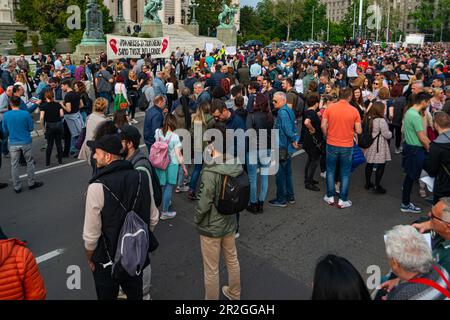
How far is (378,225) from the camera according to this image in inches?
250

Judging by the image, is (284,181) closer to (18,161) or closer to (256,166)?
(256,166)

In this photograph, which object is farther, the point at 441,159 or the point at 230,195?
the point at 441,159

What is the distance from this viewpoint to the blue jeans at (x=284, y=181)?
22.2ft

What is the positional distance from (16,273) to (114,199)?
918 millimetres

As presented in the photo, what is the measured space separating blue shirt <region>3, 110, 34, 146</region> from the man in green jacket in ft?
16.0

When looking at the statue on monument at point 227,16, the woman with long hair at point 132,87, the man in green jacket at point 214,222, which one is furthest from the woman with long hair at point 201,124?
the statue on monument at point 227,16

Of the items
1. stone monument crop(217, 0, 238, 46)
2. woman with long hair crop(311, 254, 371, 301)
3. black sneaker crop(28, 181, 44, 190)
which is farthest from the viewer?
stone monument crop(217, 0, 238, 46)

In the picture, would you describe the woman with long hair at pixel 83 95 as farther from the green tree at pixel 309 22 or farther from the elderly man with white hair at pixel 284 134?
the green tree at pixel 309 22

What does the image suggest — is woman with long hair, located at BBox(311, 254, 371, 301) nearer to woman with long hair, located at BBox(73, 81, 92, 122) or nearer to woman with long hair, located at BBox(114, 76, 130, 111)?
woman with long hair, located at BBox(73, 81, 92, 122)

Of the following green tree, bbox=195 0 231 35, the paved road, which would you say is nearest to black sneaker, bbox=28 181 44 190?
the paved road

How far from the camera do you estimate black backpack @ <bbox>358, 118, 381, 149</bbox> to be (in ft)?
23.8

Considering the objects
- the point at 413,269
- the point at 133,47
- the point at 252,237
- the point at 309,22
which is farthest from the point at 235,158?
the point at 309,22

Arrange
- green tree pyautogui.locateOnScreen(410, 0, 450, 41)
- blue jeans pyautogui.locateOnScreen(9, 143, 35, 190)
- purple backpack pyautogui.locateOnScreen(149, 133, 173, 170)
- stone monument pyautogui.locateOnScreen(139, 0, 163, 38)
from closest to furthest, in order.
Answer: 1. purple backpack pyautogui.locateOnScreen(149, 133, 173, 170)
2. blue jeans pyautogui.locateOnScreen(9, 143, 35, 190)
3. stone monument pyautogui.locateOnScreen(139, 0, 163, 38)
4. green tree pyautogui.locateOnScreen(410, 0, 450, 41)

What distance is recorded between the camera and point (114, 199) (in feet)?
11.1
